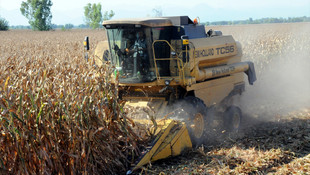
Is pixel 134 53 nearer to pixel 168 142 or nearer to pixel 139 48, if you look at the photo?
pixel 139 48

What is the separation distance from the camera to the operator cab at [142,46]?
6.70 metres

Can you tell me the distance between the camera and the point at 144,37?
264 inches

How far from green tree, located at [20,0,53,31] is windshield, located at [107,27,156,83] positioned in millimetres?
71282

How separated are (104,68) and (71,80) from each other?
0.65 m

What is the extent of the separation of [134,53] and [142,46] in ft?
0.65

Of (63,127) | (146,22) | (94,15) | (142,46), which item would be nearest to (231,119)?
(142,46)

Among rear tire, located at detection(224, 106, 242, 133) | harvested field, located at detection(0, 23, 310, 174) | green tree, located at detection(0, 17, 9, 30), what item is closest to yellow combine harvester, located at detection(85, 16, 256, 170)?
rear tire, located at detection(224, 106, 242, 133)

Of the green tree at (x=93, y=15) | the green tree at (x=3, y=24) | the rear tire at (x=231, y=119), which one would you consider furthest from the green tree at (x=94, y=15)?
the rear tire at (x=231, y=119)

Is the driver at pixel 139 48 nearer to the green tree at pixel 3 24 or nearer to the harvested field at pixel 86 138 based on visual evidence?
the harvested field at pixel 86 138

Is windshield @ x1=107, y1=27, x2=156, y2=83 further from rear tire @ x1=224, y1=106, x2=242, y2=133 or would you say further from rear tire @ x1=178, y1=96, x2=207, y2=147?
rear tire @ x1=224, y1=106, x2=242, y2=133

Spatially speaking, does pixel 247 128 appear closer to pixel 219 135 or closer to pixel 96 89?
pixel 219 135

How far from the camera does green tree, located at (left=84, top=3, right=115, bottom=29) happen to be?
91375 millimetres

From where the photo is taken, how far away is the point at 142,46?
674 centimetres

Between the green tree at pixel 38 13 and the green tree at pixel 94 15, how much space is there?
13.2 metres
